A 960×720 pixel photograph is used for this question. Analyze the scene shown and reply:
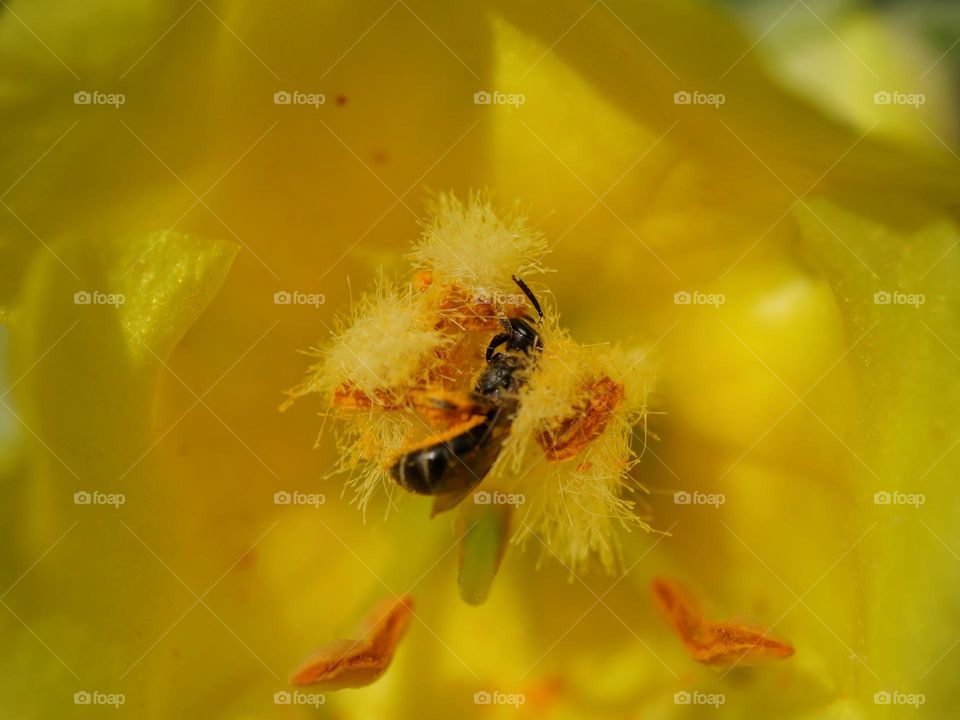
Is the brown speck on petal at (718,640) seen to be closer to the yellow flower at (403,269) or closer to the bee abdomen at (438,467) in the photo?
the yellow flower at (403,269)

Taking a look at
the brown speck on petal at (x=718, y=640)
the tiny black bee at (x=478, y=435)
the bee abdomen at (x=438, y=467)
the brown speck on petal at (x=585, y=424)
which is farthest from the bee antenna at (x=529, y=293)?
the brown speck on petal at (x=718, y=640)

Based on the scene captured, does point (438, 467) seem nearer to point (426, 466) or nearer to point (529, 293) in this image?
point (426, 466)

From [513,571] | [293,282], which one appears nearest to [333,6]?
[293,282]

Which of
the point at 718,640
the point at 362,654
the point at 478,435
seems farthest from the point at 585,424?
the point at 362,654

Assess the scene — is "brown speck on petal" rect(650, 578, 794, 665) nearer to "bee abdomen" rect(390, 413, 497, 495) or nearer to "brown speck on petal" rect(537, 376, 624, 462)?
"brown speck on petal" rect(537, 376, 624, 462)

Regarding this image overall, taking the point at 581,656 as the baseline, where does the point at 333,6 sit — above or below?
above

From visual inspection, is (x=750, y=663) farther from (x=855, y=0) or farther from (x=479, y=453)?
(x=855, y=0)

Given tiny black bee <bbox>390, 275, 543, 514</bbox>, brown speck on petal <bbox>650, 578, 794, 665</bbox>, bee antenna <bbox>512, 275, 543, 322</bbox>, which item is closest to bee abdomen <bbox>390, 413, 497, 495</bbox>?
tiny black bee <bbox>390, 275, 543, 514</bbox>
